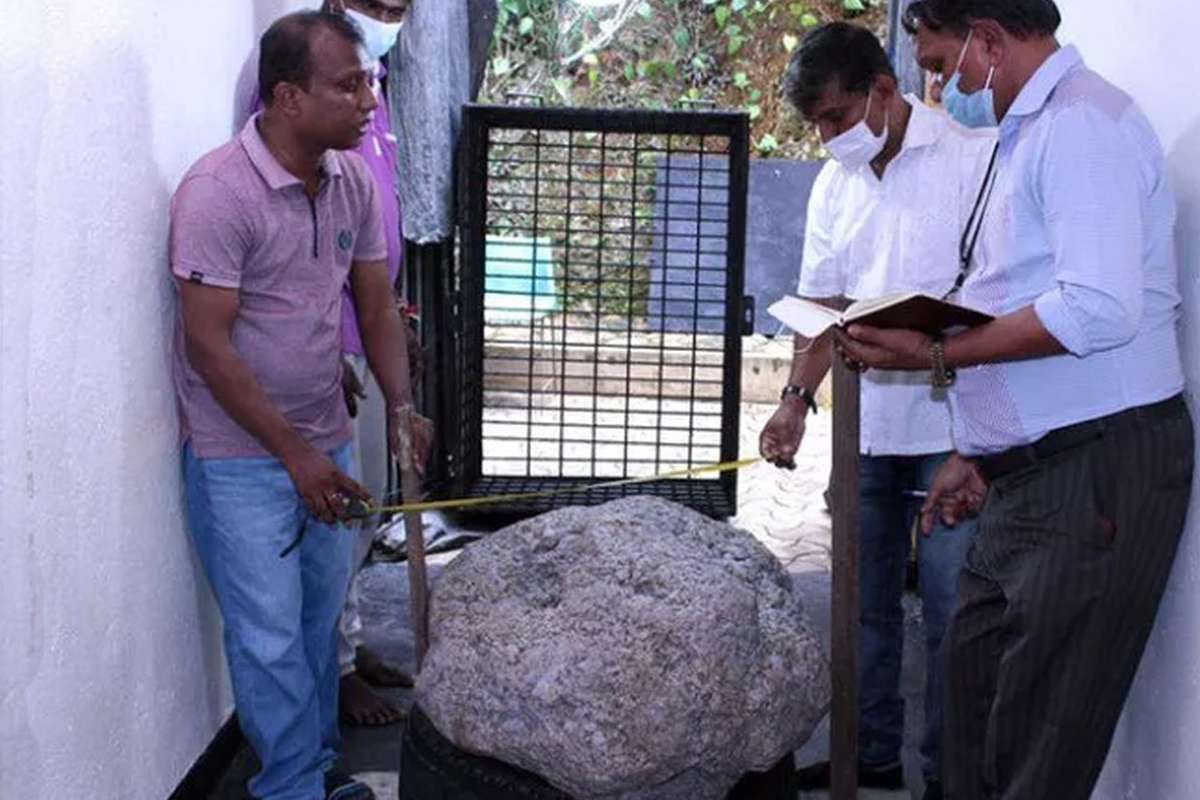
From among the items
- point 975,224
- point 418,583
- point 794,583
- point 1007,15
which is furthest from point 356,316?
point 1007,15

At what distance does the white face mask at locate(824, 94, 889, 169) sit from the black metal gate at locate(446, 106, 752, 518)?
1.74 m

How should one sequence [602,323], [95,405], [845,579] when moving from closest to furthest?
[95,405] → [845,579] → [602,323]

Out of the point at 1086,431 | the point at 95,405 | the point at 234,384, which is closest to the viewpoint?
the point at 1086,431

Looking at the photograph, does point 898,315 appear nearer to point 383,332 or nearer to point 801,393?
point 801,393

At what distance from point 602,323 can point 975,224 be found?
228 inches

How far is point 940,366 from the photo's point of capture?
2.54m

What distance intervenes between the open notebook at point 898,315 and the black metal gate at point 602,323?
7.73 feet

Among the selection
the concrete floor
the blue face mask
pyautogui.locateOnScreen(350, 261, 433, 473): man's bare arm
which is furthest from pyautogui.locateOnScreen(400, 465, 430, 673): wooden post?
the blue face mask

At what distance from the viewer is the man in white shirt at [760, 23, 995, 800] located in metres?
3.26

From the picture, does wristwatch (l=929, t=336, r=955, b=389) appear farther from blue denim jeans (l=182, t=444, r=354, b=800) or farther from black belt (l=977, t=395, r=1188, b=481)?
blue denim jeans (l=182, t=444, r=354, b=800)

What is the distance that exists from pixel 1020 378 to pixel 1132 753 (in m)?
0.82

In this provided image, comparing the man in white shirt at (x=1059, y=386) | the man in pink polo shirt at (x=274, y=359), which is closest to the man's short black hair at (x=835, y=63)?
the man in white shirt at (x=1059, y=386)

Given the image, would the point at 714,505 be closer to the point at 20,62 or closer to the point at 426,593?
the point at 426,593

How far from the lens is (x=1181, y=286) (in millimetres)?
2639
